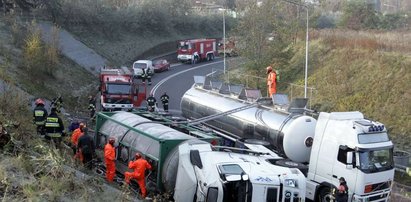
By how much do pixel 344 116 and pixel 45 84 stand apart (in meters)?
20.6

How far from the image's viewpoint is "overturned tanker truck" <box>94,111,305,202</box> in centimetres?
1160

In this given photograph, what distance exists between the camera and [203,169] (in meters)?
12.0

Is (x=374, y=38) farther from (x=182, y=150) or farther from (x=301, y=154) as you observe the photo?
(x=182, y=150)

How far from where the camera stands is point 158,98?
3173cm

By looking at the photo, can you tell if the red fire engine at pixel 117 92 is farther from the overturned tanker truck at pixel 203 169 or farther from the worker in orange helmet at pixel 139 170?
the worker in orange helmet at pixel 139 170

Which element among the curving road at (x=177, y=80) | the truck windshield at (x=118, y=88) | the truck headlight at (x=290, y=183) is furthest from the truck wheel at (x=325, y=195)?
the truck windshield at (x=118, y=88)

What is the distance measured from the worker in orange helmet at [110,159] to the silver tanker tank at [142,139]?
1.88ft

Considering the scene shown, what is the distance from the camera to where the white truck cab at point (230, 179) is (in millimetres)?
11555

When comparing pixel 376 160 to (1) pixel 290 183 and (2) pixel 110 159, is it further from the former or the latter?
(2) pixel 110 159

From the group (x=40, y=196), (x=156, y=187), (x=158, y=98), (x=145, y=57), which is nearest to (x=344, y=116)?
(x=156, y=187)

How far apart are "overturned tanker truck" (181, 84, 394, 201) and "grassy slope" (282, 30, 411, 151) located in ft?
29.8

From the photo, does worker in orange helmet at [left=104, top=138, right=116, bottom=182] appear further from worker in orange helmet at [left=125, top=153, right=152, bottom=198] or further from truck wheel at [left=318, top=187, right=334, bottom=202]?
truck wheel at [left=318, top=187, right=334, bottom=202]

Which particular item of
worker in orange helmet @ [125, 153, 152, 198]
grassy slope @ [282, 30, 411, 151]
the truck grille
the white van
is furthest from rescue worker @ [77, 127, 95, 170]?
the white van

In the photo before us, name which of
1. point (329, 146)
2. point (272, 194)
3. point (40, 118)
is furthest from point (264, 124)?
point (40, 118)
